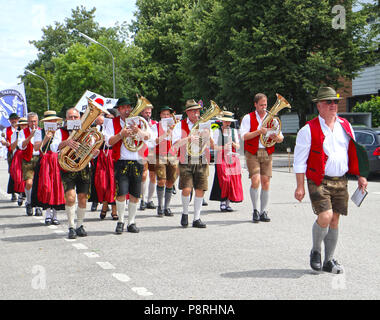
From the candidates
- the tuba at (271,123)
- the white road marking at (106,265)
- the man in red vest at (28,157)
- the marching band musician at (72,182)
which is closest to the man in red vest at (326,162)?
the white road marking at (106,265)

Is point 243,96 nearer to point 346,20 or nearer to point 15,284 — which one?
point 346,20

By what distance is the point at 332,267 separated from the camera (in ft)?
19.7

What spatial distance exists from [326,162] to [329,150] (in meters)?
0.12

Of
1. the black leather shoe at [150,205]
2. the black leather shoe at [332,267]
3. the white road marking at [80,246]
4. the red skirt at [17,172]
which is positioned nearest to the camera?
the black leather shoe at [332,267]

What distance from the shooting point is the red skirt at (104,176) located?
33.5ft

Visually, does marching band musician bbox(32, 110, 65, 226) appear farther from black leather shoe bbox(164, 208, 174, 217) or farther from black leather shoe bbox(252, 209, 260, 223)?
black leather shoe bbox(252, 209, 260, 223)

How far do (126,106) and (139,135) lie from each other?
53 cm

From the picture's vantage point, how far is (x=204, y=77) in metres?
40.2

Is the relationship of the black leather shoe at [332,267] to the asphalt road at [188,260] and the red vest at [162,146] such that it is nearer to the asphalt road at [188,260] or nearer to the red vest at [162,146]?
the asphalt road at [188,260]

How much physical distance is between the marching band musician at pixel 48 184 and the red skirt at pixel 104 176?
2.14ft

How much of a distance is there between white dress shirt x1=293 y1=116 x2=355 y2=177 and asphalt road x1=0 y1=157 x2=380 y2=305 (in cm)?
107

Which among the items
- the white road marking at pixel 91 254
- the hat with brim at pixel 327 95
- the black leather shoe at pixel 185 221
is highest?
the hat with brim at pixel 327 95

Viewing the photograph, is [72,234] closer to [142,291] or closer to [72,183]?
[72,183]
